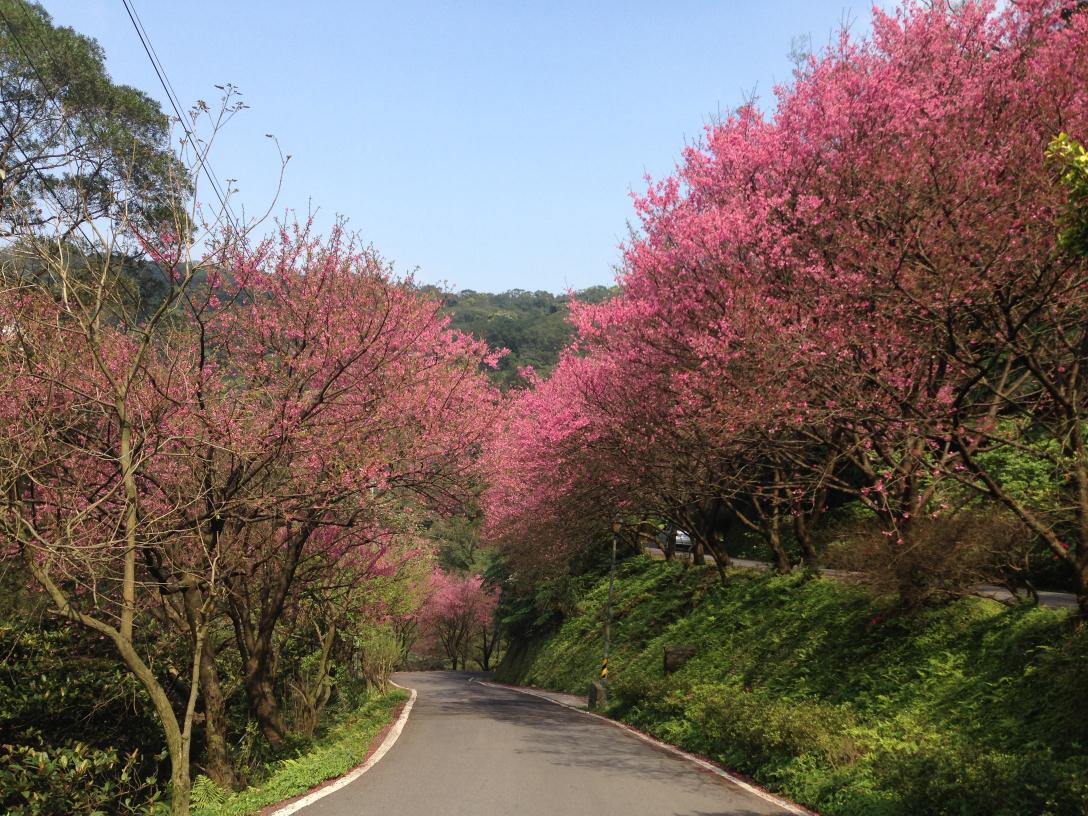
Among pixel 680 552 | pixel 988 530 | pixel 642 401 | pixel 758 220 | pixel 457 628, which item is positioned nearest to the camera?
pixel 988 530

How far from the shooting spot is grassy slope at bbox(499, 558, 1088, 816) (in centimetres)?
852

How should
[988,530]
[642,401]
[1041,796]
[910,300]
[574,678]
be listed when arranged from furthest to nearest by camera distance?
1. [574,678]
2. [642,401]
3. [988,530]
4. [910,300]
5. [1041,796]

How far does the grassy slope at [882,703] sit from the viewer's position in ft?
28.0

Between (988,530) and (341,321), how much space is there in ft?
33.8

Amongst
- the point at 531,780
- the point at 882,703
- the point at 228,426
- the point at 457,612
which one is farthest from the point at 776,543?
the point at 457,612

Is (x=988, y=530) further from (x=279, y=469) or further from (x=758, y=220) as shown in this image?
(x=279, y=469)

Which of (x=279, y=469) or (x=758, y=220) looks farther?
(x=758, y=220)

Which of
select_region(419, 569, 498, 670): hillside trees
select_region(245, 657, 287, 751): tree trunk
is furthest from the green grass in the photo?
select_region(419, 569, 498, 670): hillside trees

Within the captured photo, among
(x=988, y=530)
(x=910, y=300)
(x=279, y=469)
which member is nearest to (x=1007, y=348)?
(x=910, y=300)

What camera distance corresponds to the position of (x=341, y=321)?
12531mm

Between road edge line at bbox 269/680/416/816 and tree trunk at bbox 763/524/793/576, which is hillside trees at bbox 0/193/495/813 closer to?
road edge line at bbox 269/680/416/816

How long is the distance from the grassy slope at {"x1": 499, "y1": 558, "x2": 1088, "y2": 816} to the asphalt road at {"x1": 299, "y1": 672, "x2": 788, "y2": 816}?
1017mm

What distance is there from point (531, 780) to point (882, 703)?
5.93 metres

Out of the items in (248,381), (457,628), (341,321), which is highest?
(341,321)
